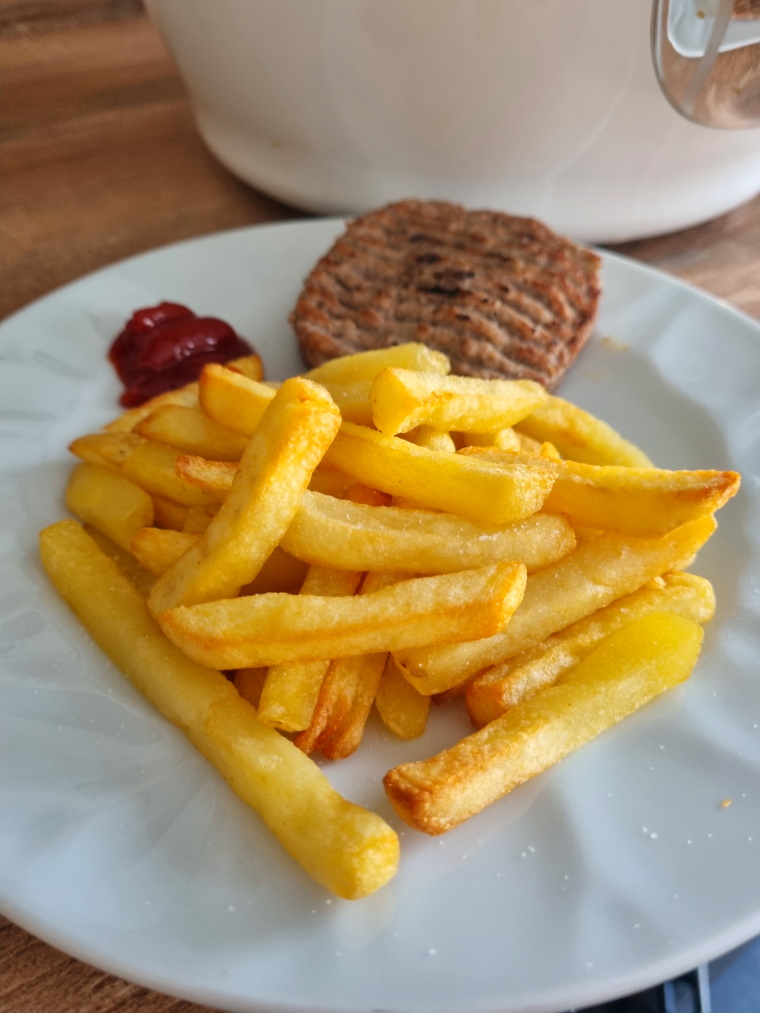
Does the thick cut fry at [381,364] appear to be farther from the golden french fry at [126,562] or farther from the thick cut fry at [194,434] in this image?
the golden french fry at [126,562]

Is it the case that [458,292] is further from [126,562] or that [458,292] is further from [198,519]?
[126,562]

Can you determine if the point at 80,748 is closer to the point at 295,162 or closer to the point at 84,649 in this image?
the point at 84,649

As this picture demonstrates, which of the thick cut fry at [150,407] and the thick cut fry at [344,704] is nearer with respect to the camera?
the thick cut fry at [344,704]

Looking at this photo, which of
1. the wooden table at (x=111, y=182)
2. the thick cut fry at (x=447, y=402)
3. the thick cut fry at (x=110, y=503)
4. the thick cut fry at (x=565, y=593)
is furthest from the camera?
the wooden table at (x=111, y=182)

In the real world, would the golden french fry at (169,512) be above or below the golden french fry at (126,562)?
above

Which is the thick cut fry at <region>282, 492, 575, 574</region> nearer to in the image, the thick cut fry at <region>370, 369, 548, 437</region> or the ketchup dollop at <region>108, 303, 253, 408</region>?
the thick cut fry at <region>370, 369, 548, 437</region>

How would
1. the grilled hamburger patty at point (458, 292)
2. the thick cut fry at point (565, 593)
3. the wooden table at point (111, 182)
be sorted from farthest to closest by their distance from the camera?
the wooden table at point (111, 182) < the grilled hamburger patty at point (458, 292) < the thick cut fry at point (565, 593)

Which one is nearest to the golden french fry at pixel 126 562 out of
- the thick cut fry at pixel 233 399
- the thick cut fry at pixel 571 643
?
the thick cut fry at pixel 233 399
